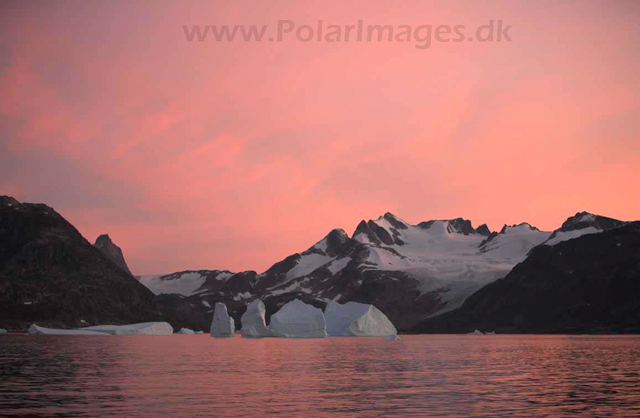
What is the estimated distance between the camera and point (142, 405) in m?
38.8

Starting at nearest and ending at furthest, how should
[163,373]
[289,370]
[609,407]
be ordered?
[609,407] → [163,373] → [289,370]

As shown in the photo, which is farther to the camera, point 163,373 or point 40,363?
point 40,363

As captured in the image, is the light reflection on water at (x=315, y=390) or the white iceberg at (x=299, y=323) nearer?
the light reflection on water at (x=315, y=390)

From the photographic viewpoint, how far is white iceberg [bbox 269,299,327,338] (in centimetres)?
19007

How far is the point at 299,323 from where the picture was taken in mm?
191125

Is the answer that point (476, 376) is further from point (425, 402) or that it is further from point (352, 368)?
point (425, 402)

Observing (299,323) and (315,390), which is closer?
(315,390)

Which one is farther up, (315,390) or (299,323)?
(299,323)

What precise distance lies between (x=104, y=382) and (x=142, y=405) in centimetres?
1566

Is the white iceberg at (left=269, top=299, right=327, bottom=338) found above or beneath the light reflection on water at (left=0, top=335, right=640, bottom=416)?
above

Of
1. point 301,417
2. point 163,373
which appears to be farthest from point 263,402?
point 163,373

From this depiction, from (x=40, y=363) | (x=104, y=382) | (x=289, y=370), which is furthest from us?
(x=40, y=363)

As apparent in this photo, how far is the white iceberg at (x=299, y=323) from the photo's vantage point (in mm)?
190075

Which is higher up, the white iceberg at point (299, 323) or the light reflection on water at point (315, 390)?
the white iceberg at point (299, 323)
